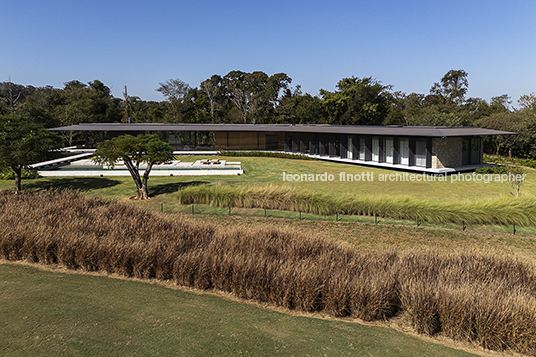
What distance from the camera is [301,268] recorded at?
22.0ft

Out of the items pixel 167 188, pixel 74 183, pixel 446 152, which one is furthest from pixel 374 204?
pixel 74 183

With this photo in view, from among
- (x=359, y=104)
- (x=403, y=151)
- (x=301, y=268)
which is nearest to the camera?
(x=301, y=268)

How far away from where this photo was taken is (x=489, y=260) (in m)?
7.56

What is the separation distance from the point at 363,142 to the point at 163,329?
94.1ft

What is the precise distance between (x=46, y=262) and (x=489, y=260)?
9.28 meters

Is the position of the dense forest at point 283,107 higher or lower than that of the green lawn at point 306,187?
higher

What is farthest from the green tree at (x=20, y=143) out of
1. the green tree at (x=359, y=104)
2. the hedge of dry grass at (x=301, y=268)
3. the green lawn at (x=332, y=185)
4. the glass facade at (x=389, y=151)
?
the green tree at (x=359, y=104)

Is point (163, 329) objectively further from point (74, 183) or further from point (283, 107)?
point (283, 107)

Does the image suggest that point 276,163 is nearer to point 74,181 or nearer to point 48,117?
point 74,181

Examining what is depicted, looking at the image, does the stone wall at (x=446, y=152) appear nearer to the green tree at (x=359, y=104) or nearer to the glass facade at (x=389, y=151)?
the glass facade at (x=389, y=151)

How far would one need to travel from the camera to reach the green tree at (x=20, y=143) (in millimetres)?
17250

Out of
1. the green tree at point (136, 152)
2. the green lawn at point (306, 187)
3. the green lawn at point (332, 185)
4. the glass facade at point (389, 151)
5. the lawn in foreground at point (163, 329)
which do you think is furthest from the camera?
the glass facade at point (389, 151)

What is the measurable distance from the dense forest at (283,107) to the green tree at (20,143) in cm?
2481

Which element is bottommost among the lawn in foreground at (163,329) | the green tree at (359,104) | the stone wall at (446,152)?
the lawn in foreground at (163,329)
